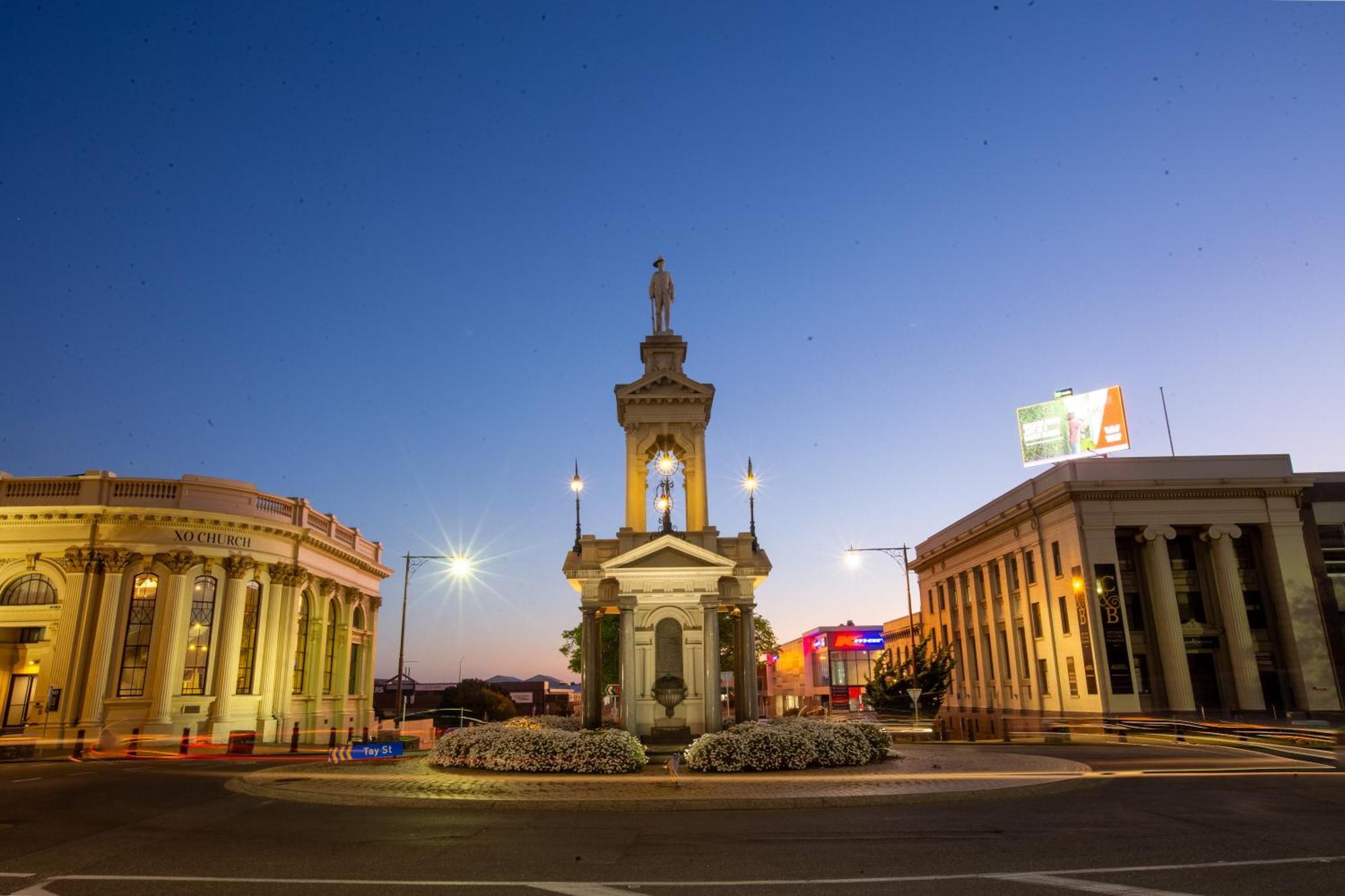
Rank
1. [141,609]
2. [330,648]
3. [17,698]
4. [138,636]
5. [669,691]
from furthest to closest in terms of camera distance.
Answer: [330,648] → [17,698] → [141,609] → [138,636] → [669,691]

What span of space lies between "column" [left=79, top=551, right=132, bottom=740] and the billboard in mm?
53339

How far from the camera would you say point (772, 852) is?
1064cm

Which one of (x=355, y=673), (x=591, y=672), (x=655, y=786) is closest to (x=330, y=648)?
(x=355, y=673)

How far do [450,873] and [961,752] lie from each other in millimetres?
21555

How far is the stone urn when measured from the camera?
23.1 meters

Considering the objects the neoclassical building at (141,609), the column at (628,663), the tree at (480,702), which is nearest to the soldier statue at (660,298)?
the column at (628,663)

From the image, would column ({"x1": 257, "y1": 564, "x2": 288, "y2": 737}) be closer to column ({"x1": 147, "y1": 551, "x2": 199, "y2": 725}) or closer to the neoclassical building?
the neoclassical building

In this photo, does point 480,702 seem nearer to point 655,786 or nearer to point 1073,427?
point 1073,427

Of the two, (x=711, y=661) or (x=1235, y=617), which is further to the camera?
(x=1235, y=617)

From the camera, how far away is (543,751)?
19953 millimetres

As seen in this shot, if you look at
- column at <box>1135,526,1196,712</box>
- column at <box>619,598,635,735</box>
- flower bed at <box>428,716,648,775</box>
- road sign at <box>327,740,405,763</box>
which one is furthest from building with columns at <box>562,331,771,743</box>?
column at <box>1135,526,1196,712</box>

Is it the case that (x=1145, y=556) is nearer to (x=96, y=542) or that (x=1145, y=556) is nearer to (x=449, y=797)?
(x=449, y=797)

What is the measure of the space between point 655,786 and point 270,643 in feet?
106

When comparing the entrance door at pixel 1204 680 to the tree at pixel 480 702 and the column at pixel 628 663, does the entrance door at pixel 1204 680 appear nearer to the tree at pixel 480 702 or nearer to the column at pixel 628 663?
the column at pixel 628 663
